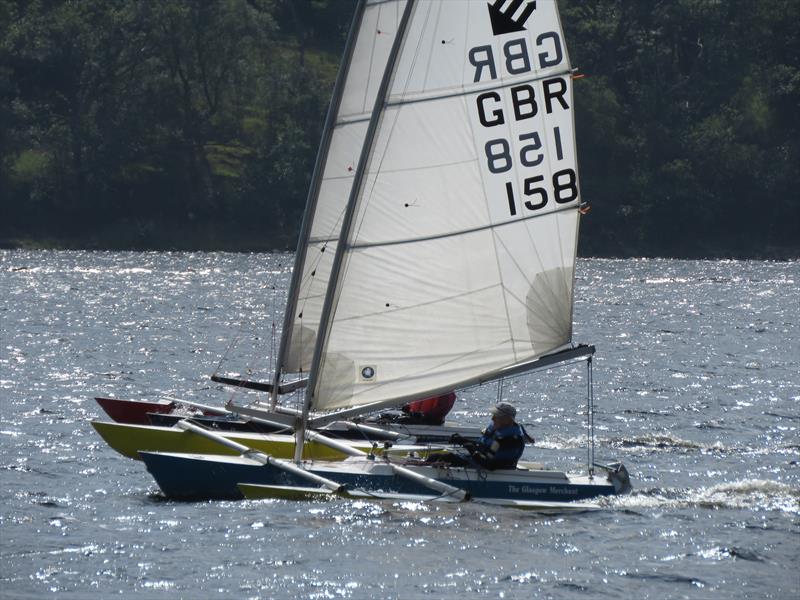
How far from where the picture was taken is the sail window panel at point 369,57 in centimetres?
2380

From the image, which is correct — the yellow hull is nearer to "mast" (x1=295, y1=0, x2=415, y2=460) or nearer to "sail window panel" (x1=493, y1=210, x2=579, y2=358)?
"mast" (x1=295, y1=0, x2=415, y2=460)

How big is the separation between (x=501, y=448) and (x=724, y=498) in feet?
12.5

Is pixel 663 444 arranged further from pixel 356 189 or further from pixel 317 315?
pixel 356 189

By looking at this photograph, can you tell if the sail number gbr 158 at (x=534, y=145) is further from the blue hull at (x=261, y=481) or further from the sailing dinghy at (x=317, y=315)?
the blue hull at (x=261, y=481)

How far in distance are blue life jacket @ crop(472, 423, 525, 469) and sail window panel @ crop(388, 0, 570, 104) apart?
5113mm

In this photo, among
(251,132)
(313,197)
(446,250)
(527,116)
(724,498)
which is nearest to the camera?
(527,116)

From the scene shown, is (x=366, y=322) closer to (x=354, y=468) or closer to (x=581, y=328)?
(x=354, y=468)

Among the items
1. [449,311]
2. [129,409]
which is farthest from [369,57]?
[129,409]

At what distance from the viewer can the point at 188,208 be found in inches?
4264

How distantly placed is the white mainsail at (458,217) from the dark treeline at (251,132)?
84593 millimetres

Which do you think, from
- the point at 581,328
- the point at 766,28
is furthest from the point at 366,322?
the point at 766,28

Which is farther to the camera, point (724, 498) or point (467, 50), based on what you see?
point (724, 498)

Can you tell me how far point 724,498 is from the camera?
24500 mm

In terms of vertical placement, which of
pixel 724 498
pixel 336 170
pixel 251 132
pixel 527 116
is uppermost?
pixel 251 132
